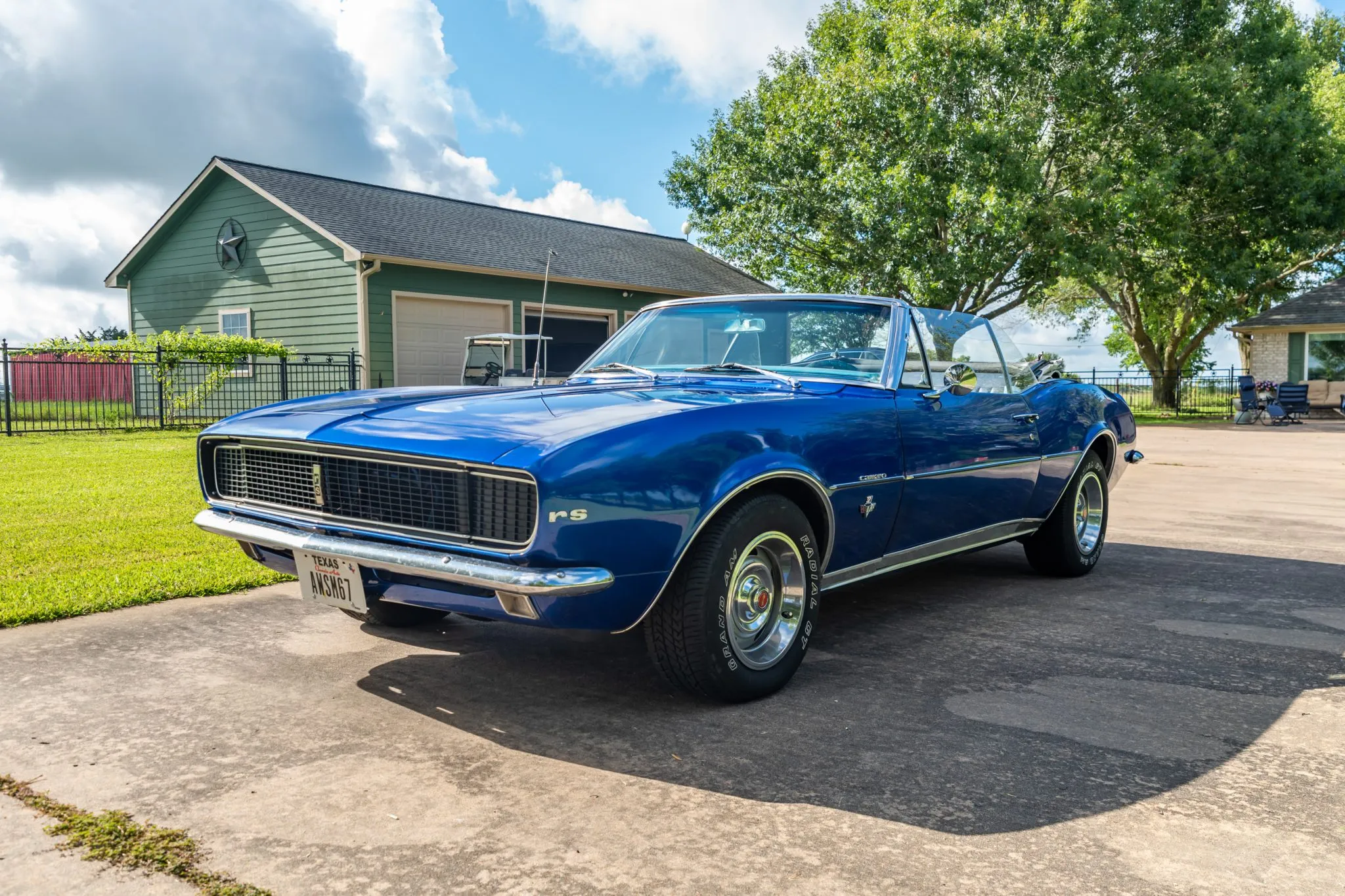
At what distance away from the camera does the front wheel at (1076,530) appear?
5.88 metres

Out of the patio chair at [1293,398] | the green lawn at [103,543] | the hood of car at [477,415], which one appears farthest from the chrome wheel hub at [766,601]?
the patio chair at [1293,398]

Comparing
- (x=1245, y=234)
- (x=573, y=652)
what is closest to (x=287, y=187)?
(x=573, y=652)

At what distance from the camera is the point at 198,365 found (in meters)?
19.3

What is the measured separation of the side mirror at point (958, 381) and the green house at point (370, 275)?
13.9m

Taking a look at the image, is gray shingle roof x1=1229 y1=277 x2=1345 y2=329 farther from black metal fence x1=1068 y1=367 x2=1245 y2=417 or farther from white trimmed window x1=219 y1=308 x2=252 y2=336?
white trimmed window x1=219 y1=308 x2=252 y2=336

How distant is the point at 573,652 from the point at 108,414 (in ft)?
59.6

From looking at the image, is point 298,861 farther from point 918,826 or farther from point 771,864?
point 918,826

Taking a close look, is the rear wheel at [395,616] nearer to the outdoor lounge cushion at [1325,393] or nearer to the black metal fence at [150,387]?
the black metal fence at [150,387]

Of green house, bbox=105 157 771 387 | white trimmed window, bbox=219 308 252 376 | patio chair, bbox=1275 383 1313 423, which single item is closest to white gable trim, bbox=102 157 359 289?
green house, bbox=105 157 771 387

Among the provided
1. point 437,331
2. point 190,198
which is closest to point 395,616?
point 437,331

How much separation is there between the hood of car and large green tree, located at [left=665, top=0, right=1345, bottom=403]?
57.2 ft

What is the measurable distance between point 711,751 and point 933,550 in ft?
6.26

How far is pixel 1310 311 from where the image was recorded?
93.3ft

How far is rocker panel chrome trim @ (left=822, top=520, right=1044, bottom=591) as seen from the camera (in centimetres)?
413
